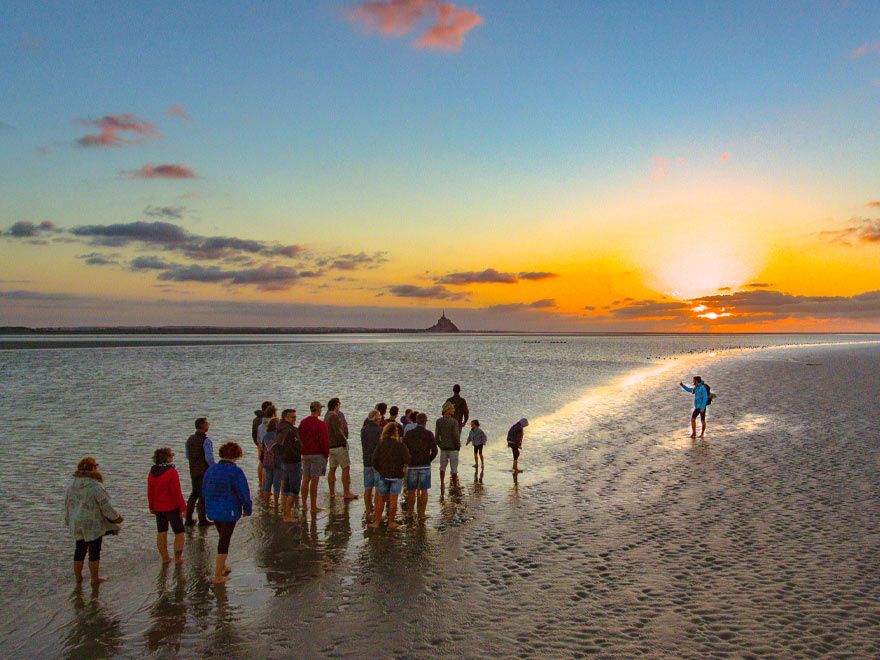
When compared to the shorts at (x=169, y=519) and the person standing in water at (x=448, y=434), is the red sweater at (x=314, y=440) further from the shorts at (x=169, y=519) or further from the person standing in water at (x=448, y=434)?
the shorts at (x=169, y=519)

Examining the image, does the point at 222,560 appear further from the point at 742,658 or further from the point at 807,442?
the point at 807,442

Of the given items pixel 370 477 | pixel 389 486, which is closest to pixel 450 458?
pixel 370 477

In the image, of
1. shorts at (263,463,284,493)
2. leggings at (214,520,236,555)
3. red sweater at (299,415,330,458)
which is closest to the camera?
leggings at (214,520,236,555)

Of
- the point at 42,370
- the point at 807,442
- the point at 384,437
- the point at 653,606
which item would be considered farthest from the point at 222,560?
the point at 42,370

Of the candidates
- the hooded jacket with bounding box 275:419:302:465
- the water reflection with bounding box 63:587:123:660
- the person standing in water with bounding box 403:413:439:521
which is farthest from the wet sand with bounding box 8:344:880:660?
the hooded jacket with bounding box 275:419:302:465

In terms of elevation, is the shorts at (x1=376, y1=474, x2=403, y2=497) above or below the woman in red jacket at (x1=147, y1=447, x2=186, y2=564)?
below

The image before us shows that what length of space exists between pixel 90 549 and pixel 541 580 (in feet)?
24.2

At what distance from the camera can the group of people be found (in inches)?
359

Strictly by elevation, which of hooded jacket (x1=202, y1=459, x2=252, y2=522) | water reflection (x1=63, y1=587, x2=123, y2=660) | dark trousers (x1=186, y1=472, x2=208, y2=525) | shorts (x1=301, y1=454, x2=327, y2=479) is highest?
hooded jacket (x1=202, y1=459, x2=252, y2=522)

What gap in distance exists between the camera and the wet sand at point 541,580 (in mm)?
7398

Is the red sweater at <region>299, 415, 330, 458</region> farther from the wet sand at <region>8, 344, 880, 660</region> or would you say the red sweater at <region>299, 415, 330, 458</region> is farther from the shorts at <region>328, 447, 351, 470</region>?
the wet sand at <region>8, 344, 880, 660</region>

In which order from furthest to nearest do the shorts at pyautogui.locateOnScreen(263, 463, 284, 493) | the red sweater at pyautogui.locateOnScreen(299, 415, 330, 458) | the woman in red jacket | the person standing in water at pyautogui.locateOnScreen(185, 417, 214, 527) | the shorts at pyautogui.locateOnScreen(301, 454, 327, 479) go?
the shorts at pyautogui.locateOnScreen(263, 463, 284, 493) → the shorts at pyautogui.locateOnScreen(301, 454, 327, 479) → the red sweater at pyautogui.locateOnScreen(299, 415, 330, 458) → the person standing in water at pyautogui.locateOnScreen(185, 417, 214, 527) → the woman in red jacket

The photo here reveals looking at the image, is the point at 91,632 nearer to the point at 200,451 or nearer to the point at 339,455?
the point at 200,451

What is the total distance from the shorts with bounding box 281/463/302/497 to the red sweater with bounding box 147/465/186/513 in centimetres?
288
